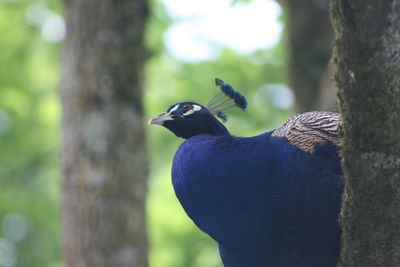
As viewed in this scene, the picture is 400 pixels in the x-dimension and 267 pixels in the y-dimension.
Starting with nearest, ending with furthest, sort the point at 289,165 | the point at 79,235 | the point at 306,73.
→ the point at 289,165 < the point at 79,235 < the point at 306,73

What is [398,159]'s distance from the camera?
1.91 metres

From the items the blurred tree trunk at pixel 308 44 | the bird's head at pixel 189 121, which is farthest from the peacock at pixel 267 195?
the blurred tree trunk at pixel 308 44

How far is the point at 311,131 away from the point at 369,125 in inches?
36.3

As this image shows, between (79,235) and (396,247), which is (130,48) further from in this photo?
(396,247)

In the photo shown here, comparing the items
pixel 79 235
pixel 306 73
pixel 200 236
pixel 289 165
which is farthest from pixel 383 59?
pixel 200 236

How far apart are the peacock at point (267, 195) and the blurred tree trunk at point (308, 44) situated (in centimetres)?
265

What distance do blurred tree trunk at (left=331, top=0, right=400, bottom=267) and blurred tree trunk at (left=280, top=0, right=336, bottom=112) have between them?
329cm

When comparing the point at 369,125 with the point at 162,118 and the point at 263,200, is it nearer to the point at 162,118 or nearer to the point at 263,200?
the point at 263,200

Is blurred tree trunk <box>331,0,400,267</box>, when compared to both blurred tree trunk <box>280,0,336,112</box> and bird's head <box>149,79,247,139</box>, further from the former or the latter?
blurred tree trunk <box>280,0,336,112</box>

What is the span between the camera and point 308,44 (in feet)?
18.0

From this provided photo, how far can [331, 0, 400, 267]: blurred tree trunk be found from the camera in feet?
5.53

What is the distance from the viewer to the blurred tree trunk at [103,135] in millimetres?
3830

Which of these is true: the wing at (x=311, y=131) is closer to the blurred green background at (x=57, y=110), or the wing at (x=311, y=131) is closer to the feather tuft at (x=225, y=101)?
the feather tuft at (x=225, y=101)

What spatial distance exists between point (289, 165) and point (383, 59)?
87 centimetres
